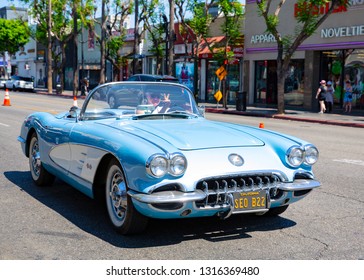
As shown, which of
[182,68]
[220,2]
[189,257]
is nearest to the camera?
[189,257]

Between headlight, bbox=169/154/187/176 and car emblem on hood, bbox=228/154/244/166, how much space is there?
0.47m

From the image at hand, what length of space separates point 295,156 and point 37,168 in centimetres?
376

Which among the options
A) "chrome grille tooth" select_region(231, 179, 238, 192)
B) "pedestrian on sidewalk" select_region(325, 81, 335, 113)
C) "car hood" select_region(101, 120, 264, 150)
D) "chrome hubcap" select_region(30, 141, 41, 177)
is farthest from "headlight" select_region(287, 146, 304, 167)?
"pedestrian on sidewalk" select_region(325, 81, 335, 113)

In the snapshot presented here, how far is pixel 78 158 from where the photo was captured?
5.87m

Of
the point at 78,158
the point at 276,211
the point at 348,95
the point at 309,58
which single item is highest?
the point at 309,58

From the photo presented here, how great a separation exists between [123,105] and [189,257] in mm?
2565

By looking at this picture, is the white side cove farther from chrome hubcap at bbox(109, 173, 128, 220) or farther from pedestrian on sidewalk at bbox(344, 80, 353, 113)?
pedestrian on sidewalk at bbox(344, 80, 353, 113)

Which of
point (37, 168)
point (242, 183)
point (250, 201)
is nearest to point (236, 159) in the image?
point (242, 183)

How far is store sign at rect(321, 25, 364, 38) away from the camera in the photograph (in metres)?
25.6

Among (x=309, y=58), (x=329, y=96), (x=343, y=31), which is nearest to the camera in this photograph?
(x=329, y=96)

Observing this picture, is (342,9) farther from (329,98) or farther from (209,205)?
(209,205)

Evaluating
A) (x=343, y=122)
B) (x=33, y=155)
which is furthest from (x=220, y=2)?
(x=33, y=155)

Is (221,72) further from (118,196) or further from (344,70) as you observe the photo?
Answer: (118,196)
